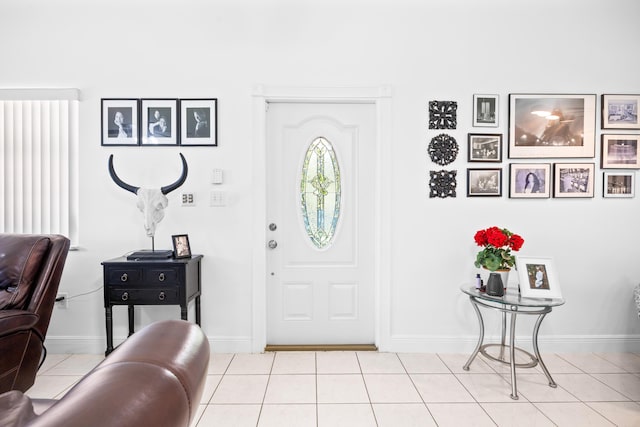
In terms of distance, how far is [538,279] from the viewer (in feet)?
7.87

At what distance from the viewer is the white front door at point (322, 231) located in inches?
117

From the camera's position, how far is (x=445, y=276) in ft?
9.53

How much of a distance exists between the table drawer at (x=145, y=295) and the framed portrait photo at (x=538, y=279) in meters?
2.38

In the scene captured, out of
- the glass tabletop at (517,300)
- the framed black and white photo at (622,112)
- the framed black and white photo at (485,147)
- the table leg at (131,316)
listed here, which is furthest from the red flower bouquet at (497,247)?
the table leg at (131,316)

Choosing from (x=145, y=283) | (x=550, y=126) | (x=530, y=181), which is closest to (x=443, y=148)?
(x=530, y=181)

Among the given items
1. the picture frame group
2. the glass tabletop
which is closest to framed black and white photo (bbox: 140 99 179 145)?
the picture frame group

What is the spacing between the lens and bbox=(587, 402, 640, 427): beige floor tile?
198 cm

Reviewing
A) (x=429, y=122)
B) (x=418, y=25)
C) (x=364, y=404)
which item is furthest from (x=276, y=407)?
(x=418, y=25)

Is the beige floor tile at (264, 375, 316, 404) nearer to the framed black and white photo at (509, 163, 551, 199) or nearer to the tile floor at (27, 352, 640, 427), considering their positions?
the tile floor at (27, 352, 640, 427)

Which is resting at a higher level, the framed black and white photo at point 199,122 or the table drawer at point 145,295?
the framed black and white photo at point 199,122

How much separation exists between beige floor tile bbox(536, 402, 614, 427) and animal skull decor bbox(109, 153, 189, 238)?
2.80m

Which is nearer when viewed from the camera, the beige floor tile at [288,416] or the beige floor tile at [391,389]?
the beige floor tile at [288,416]

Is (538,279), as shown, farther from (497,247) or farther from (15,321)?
(15,321)

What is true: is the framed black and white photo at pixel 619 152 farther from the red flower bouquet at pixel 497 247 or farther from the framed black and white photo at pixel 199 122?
the framed black and white photo at pixel 199 122
